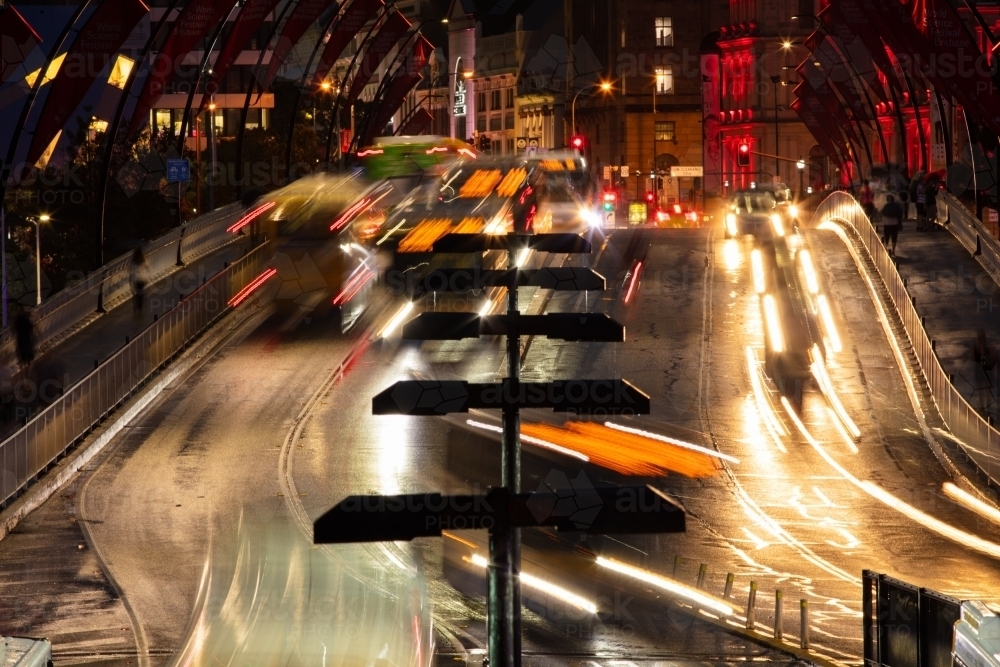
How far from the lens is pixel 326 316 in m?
40.3

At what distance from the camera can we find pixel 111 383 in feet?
100

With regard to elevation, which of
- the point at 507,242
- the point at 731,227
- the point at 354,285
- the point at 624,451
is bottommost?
the point at 624,451

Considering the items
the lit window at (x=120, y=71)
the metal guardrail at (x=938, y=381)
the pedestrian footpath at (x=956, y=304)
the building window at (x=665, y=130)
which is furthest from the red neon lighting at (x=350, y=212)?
the building window at (x=665, y=130)

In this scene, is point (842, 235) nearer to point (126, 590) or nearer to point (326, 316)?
point (326, 316)

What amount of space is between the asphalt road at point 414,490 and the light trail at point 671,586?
387 millimetres

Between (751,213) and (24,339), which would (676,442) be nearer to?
(24,339)

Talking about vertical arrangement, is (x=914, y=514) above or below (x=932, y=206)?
below

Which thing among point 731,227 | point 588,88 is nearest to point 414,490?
point 731,227

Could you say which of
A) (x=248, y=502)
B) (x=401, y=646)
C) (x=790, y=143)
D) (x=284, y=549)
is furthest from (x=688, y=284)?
(x=790, y=143)

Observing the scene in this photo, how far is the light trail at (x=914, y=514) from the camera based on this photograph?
22750mm

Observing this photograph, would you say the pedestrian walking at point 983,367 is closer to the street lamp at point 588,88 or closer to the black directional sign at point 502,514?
the black directional sign at point 502,514

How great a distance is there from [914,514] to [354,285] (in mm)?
19339

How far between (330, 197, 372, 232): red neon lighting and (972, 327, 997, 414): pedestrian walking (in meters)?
16.9

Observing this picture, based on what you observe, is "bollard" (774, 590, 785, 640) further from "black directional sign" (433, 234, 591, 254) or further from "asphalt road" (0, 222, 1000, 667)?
"black directional sign" (433, 234, 591, 254)
